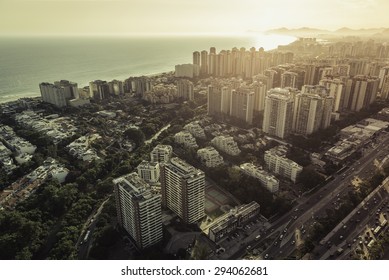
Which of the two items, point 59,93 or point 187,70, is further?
point 187,70

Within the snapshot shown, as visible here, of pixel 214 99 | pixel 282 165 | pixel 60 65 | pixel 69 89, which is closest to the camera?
pixel 282 165

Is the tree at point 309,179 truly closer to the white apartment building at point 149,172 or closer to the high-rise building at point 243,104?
Result: the white apartment building at point 149,172

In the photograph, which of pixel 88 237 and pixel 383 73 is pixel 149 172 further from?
pixel 383 73

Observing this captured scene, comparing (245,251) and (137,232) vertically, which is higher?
(137,232)

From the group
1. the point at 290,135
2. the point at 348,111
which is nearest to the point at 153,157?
the point at 290,135

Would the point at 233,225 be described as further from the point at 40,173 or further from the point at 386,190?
the point at 40,173

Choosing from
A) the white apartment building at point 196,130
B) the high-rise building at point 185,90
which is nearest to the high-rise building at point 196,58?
the high-rise building at point 185,90

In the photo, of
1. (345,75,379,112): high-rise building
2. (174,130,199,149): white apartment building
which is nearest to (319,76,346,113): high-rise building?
(345,75,379,112): high-rise building

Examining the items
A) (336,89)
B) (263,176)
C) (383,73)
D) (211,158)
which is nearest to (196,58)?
(336,89)
